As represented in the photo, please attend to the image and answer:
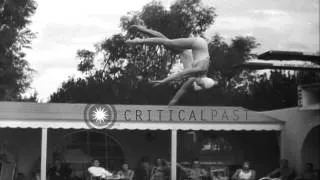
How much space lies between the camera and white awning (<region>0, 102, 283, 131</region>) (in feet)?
34.1

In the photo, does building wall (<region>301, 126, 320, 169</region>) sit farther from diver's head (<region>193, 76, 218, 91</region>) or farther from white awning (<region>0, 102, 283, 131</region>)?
diver's head (<region>193, 76, 218, 91</region>)

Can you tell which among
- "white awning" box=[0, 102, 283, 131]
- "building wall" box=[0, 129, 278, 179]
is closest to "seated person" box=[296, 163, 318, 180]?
"white awning" box=[0, 102, 283, 131]

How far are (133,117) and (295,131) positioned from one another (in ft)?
10.8

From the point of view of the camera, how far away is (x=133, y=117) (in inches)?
431

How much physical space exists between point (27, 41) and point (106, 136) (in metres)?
16.3

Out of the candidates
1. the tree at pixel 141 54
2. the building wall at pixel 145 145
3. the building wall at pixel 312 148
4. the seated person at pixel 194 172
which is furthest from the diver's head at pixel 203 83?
the tree at pixel 141 54

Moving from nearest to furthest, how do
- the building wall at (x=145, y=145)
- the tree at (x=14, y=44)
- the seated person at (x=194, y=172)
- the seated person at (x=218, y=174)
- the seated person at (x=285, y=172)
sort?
the seated person at (x=285, y=172), the seated person at (x=194, y=172), the seated person at (x=218, y=174), the building wall at (x=145, y=145), the tree at (x=14, y=44)

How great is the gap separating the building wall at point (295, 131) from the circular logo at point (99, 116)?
353 cm

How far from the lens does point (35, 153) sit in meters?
12.2

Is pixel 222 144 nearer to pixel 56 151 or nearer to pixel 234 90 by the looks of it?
pixel 56 151

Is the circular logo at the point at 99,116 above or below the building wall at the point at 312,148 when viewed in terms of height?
above

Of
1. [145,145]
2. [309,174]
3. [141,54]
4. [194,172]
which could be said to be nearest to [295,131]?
[309,174]

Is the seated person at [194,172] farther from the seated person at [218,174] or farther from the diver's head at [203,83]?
the diver's head at [203,83]

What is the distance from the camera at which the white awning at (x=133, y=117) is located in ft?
34.1
